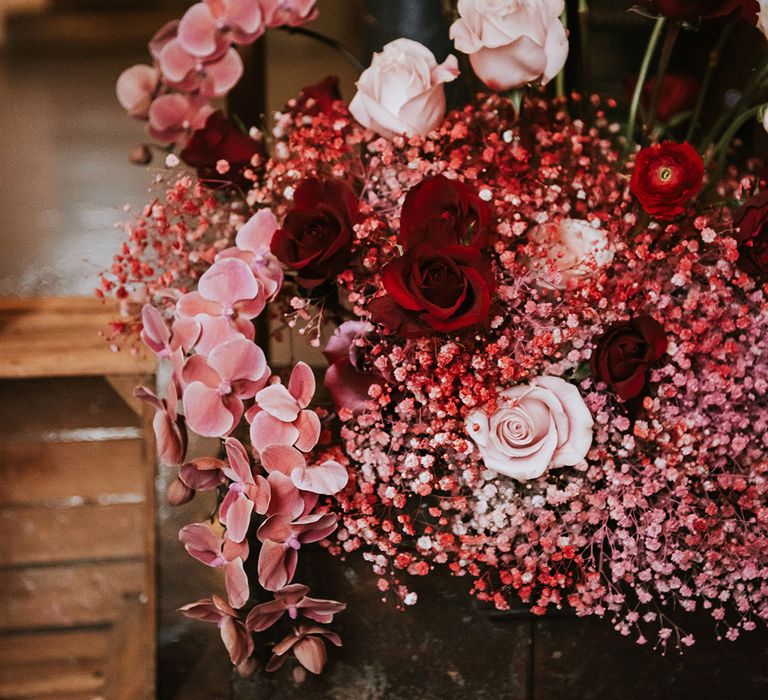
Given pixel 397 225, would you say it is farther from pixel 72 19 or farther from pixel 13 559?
pixel 13 559

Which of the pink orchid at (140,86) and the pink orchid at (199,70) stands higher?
the pink orchid at (199,70)

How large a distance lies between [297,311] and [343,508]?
0.73ft

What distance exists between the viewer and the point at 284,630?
953 millimetres

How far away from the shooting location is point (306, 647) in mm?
909

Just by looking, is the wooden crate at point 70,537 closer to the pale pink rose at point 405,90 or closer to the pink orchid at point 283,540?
the pink orchid at point 283,540

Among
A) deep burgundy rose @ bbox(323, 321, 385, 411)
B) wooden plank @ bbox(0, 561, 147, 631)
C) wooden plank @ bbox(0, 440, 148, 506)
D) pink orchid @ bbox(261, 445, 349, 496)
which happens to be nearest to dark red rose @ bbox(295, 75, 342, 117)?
deep burgundy rose @ bbox(323, 321, 385, 411)

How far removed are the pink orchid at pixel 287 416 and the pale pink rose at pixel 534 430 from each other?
169 millimetres

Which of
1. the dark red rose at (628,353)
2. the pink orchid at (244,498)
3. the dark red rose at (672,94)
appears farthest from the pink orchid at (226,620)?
the dark red rose at (672,94)

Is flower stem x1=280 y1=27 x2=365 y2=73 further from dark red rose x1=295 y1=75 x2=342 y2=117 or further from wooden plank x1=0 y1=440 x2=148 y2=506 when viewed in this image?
wooden plank x1=0 y1=440 x2=148 y2=506

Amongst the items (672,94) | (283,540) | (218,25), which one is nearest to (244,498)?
(283,540)

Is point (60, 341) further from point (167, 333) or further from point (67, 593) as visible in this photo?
point (67, 593)

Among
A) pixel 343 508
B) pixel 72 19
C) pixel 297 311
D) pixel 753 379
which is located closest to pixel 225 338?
pixel 297 311

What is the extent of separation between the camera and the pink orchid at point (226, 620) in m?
0.88

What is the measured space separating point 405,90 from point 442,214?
6.9 inches
